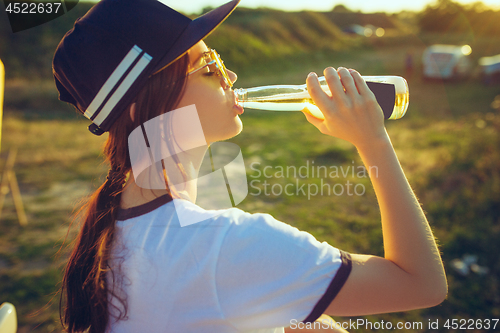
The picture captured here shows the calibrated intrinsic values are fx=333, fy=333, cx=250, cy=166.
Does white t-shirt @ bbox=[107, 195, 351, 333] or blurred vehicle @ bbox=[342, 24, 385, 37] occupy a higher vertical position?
white t-shirt @ bbox=[107, 195, 351, 333]

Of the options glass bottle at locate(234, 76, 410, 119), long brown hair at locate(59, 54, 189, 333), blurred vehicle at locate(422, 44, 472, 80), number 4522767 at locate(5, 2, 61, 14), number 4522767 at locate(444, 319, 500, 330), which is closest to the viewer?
long brown hair at locate(59, 54, 189, 333)

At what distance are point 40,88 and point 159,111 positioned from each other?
12.3 metres

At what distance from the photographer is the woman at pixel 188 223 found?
0.96 meters

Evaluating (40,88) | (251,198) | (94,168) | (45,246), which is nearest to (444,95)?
(251,198)

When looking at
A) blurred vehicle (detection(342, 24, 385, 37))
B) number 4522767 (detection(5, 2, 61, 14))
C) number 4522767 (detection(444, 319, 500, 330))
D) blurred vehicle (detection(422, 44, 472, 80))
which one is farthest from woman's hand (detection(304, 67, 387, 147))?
blurred vehicle (detection(342, 24, 385, 37))

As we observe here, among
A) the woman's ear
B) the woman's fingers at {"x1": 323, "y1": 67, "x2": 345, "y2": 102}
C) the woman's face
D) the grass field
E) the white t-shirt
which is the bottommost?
the grass field

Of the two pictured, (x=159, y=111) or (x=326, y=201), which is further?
(x=326, y=201)

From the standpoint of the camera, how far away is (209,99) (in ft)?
4.42

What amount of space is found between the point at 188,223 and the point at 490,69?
48.6 ft

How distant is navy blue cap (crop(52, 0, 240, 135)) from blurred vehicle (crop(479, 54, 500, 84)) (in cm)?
1433

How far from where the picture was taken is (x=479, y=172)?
475 centimetres

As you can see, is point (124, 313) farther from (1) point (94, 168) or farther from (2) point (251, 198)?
(1) point (94, 168)

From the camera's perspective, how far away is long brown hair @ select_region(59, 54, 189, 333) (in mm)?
1137

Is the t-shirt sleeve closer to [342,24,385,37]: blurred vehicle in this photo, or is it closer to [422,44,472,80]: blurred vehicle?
[422,44,472,80]: blurred vehicle
